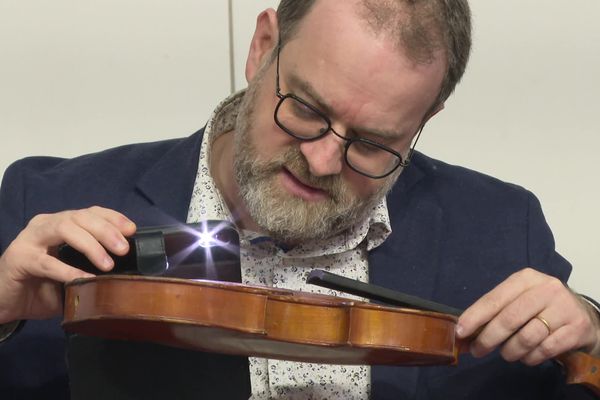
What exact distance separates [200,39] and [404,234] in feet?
1.71

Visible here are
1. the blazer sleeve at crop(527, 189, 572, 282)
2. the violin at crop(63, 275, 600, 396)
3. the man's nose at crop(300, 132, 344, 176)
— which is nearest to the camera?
the violin at crop(63, 275, 600, 396)

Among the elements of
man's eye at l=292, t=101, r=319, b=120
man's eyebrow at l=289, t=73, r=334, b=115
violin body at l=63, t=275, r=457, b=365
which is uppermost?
man's eyebrow at l=289, t=73, r=334, b=115

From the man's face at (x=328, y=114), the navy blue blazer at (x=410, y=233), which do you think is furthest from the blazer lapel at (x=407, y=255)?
the man's face at (x=328, y=114)

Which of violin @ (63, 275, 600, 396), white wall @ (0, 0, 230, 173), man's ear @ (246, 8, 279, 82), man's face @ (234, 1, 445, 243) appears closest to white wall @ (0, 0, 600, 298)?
white wall @ (0, 0, 230, 173)

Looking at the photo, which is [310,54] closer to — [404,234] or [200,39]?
[404,234]

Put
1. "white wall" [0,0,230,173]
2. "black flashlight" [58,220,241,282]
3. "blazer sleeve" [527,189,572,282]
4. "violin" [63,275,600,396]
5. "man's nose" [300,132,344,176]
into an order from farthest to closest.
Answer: "white wall" [0,0,230,173], "blazer sleeve" [527,189,572,282], "man's nose" [300,132,344,176], "black flashlight" [58,220,241,282], "violin" [63,275,600,396]

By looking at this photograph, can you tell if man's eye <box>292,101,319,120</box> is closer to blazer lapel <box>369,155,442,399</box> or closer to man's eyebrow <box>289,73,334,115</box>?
man's eyebrow <box>289,73,334,115</box>

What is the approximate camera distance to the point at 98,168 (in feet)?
4.39

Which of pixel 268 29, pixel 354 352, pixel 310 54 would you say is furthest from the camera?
pixel 268 29

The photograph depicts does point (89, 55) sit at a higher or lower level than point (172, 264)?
higher

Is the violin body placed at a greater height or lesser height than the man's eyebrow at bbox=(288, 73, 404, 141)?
lesser

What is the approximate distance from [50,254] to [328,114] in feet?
1.13

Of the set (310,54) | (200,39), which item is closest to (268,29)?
(310,54)

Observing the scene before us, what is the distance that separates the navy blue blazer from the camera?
1.23m
